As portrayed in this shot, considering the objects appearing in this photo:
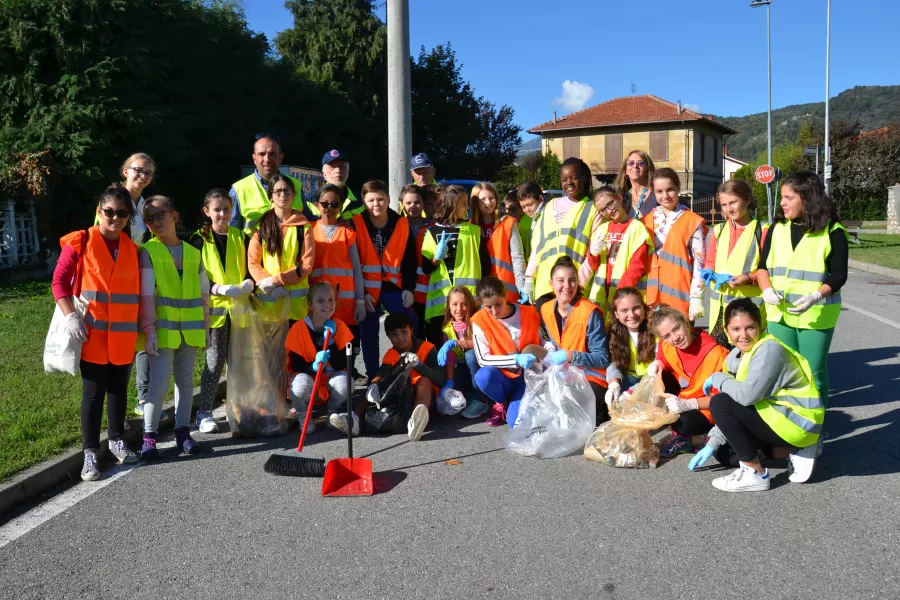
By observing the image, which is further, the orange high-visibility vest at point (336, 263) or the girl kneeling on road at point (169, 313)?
the orange high-visibility vest at point (336, 263)

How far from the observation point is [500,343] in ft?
18.6

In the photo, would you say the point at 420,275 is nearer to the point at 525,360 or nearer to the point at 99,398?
the point at 525,360

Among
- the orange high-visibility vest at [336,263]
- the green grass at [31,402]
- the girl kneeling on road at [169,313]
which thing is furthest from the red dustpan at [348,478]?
the orange high-visibility vest at [336,263]

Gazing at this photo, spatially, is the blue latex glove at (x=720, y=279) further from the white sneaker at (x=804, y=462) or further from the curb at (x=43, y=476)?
the curb at (x=43, y=476)

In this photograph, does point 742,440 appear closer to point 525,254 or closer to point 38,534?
point 525,254

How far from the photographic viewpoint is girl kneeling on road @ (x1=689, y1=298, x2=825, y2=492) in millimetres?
4195

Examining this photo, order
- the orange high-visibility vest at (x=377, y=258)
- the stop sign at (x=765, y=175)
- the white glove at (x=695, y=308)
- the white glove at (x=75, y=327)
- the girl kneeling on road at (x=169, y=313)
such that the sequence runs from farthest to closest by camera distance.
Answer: the stop sign at (x=765, y=175)
the orange high-visibility vest at (x=377, y=258)
the white glove at (x=695, y=308)
the girl kneeling on road at (x=169, y=313)
the white glove at (x=75, y=327)

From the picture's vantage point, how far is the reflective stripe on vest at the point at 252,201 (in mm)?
5824

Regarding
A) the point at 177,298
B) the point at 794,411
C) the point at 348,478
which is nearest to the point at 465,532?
the point at 348,478

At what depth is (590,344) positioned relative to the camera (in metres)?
5.49

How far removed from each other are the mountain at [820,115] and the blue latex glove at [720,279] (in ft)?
448

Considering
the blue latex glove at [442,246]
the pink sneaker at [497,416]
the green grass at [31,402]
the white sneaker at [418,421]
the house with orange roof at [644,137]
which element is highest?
the house with orange roof at [644,137]

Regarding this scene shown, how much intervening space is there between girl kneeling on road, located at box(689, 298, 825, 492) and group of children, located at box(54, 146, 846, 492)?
0.07 meters

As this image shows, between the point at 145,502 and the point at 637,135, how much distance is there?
54495 mm
